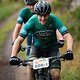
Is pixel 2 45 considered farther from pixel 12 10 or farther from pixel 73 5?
pixel 12 10

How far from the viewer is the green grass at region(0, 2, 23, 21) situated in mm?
39622

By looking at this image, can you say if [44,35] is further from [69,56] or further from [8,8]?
[8,8]

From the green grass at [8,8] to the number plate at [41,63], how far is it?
28.6 m

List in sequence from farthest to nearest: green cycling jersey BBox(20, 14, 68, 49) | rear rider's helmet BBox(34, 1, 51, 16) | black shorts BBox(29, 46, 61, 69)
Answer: black shorts BBox(29, 46, 61, 69) < green cycling jersey BBox(20, 14, 68, 49) < rear rider's helmet BBox(34, 1, 51, 16)

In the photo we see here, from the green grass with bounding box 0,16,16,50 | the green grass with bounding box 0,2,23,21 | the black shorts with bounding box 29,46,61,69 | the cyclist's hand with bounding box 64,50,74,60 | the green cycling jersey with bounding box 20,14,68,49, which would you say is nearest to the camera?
the cyclist's hand with bounding box 64,50,74,60

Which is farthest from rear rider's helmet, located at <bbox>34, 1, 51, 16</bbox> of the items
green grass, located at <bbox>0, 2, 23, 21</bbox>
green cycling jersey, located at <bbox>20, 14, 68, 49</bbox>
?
green grass, located at <bbox>0, 2, 23, 21</bbox>

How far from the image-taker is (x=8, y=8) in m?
43.8

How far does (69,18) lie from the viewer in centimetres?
2220

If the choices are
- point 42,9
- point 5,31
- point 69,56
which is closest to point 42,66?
point 69,56

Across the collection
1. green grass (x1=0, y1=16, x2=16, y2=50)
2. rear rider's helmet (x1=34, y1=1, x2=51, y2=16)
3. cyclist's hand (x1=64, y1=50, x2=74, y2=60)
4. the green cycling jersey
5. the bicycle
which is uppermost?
green grass (x1=0, y1=16, x2=16, y2=50)

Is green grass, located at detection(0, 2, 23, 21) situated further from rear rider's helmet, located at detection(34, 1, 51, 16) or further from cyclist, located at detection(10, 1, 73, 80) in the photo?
rear rider's helmet, located at detection(34, 1, 51, 16)

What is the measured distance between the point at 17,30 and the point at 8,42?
42.6 ft

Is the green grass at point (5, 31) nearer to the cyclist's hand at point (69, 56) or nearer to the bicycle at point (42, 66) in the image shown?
the bicycle at point (42, 66)

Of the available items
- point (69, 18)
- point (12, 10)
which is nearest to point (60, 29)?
point (69, 18)
